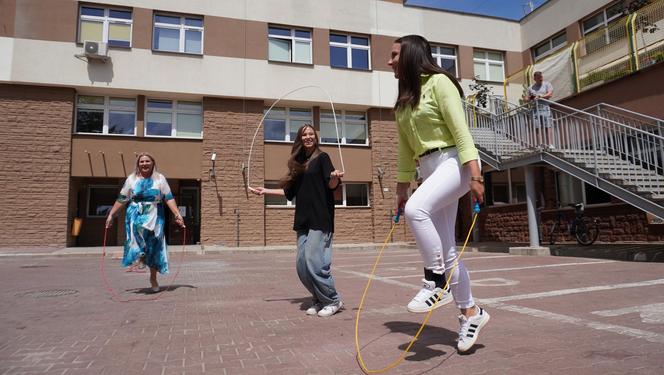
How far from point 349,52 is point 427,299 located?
19.1 m

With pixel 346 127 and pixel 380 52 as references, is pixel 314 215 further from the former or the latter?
pixel 380 52

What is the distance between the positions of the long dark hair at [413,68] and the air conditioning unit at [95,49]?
660 inches

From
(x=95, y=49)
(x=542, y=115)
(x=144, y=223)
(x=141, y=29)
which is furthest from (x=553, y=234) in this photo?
(x=95, y=49)

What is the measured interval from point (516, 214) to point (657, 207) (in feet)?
29.9

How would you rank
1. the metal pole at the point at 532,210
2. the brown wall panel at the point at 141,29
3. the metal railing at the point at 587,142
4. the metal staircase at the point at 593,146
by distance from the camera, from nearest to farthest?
the metal staircase at the point at 593,146, the metal railing at the point at 587,142, the metal pole at the point at 532,210, the brown wall panel at the point at 141,29

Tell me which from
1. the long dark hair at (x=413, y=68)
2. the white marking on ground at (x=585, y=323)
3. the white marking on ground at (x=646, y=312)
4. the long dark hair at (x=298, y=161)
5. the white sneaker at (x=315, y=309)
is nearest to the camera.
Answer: the long dark hair at (x=413, y=68)

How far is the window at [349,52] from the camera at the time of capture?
2036 centimetres

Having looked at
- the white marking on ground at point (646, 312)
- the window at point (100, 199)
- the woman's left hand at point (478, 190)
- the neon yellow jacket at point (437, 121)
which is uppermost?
the window at point (100, 199)

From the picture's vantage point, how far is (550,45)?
21219mm

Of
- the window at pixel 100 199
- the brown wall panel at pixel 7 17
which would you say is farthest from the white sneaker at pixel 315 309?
the brown wall panel at pixel 7 17

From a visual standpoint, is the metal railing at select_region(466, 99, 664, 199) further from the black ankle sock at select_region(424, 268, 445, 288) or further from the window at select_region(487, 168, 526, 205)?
the black ankle sock at select_region(424, 268, 445, 288)

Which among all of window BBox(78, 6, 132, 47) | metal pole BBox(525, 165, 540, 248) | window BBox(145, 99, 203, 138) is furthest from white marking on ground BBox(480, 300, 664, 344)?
window BBox(78, 6, 132, 47)

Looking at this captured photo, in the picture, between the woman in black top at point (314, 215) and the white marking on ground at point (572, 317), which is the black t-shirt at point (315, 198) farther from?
the white marking on ground at point (572, 317)

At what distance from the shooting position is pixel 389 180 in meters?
20.3
